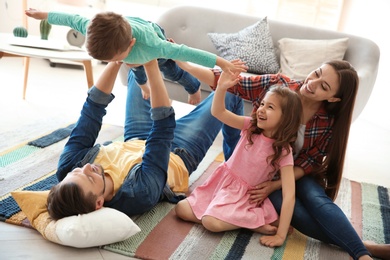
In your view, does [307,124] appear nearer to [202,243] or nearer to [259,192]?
[259,192]

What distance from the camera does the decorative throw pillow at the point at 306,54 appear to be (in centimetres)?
328

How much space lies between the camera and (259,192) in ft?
6.15

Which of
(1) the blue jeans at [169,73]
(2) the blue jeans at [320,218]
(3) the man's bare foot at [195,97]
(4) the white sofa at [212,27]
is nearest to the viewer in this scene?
(2) the blue jeans at [320,218]

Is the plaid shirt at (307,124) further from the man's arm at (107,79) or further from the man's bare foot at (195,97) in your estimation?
the man's arm at (107,79)

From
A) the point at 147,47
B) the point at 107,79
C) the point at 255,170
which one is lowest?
the point at 255,170

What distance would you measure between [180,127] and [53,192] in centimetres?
73

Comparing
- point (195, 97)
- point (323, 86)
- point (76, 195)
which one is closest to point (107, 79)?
point (76, 195)

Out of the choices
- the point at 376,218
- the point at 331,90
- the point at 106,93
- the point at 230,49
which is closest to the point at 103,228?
the point at 106,93

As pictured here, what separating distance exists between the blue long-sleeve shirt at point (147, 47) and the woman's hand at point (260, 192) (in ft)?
1.69

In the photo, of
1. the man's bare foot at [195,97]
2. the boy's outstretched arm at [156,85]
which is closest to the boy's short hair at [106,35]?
the boy's outstretched arm at [156,85]

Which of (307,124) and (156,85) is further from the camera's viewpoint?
(307,124)

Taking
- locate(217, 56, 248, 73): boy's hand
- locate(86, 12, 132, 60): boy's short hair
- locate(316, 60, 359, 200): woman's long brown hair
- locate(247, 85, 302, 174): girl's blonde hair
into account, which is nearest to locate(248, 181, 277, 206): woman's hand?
locate(247, 85, 302, 174): girl's blonde hair

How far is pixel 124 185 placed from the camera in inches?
68.8

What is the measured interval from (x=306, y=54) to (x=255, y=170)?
5.49 ft
